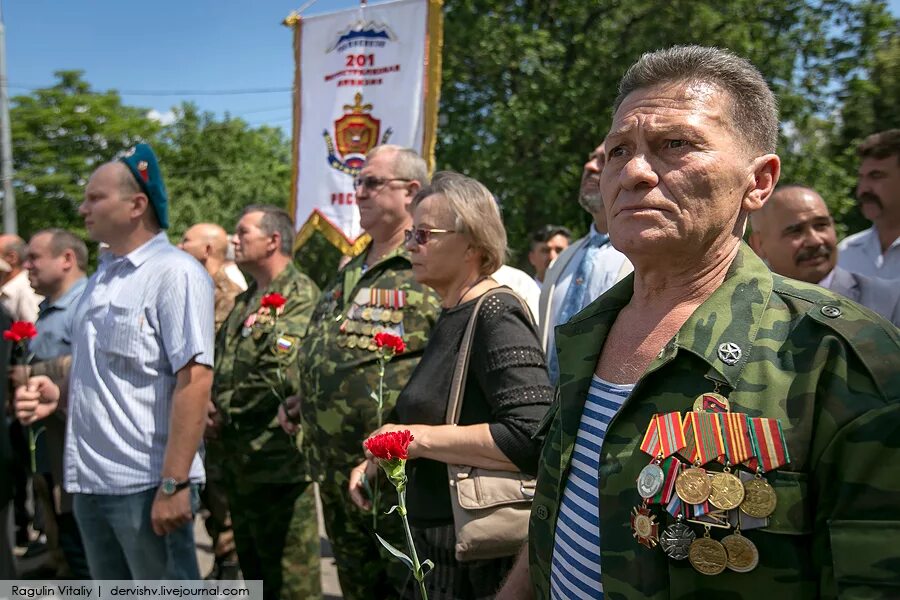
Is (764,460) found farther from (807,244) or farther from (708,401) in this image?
(807,244)

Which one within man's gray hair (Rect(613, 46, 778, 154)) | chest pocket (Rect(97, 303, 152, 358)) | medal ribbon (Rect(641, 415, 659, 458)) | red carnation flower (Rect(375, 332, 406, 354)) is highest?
man's gray hair (Rect(613, 46, 778, 154))

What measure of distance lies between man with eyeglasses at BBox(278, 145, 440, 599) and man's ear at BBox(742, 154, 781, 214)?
5.14ft

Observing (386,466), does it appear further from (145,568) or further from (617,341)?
(145,568)

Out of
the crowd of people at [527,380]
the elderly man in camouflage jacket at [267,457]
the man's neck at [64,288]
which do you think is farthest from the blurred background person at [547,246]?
the man's neck at [64,288]

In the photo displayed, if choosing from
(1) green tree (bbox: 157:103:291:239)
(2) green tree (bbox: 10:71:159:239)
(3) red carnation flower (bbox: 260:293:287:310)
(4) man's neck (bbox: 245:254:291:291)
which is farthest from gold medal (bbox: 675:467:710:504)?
(2) green tree (bbox: 10:71:159:239)

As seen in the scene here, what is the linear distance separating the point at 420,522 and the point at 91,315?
1556 millimetres

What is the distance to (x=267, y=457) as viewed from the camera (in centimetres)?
368

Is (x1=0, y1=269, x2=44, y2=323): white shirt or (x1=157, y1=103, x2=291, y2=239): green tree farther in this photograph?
(x1=157, y1=103, x2=291, y2=239): green tree

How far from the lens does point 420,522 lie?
232cm

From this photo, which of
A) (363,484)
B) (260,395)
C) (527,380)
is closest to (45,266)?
(260,395)

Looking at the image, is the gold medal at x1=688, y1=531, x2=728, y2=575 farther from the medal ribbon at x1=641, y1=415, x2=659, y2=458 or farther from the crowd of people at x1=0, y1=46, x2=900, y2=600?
the medal ribbon at x1=641, y1=415, x2=659, y2=458

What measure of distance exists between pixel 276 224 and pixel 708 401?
11.0 feet

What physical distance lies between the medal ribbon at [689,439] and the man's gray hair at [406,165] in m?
2.21

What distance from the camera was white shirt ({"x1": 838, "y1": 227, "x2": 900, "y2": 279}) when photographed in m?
3.56
